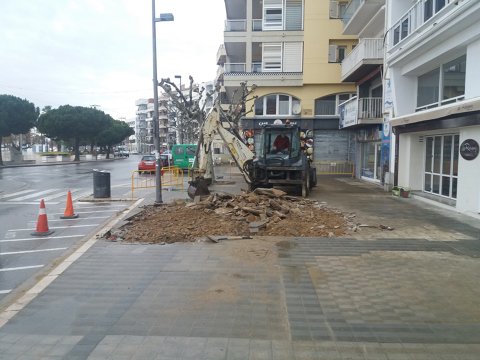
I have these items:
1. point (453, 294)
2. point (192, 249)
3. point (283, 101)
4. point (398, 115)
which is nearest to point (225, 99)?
point (283, 101)

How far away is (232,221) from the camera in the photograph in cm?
984

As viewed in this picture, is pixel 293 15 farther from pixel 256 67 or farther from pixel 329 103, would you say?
pixel 329 103

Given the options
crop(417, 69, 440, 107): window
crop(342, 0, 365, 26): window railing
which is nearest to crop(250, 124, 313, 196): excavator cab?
crop(417, 69, 440, 107): window

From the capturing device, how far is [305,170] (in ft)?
51.3

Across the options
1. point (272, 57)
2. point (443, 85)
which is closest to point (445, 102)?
point (443, 85)

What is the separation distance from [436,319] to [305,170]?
11214 millimetres

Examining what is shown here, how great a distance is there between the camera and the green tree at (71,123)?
Answer: 57438 mm

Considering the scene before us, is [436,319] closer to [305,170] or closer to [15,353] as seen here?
[15,353]

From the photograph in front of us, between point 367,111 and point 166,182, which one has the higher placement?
point 367,111

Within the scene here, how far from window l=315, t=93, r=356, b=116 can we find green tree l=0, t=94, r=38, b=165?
35.3 m

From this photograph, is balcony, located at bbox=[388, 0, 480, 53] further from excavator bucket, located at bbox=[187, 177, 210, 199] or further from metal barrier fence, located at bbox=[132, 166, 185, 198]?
metal barrier fence, located at bbox=[132, 166, 185, 198]

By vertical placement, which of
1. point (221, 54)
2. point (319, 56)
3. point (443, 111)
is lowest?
point (443, 111)

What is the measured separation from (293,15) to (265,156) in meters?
17.7

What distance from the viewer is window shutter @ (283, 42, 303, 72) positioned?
29547 millimetres
